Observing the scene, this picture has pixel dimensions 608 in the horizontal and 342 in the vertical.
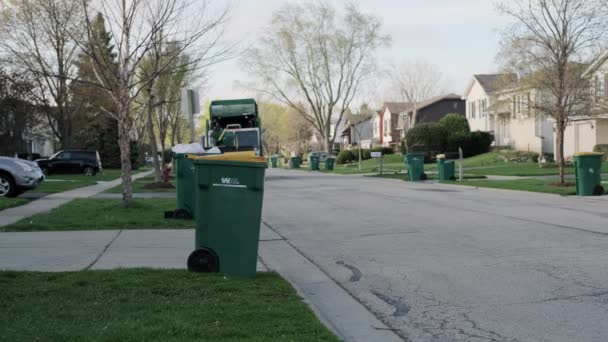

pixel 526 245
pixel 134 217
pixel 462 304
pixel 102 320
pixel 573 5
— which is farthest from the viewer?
pixel 573 5

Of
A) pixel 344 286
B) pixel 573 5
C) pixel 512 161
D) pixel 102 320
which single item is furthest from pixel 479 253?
pixel 512 161

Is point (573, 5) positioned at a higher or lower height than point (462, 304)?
higher

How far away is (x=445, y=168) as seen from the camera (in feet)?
102

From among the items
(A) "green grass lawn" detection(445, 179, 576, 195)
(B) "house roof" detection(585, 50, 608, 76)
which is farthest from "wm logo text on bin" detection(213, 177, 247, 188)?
(B) "house roof" detection(585, 50, 608, 76)

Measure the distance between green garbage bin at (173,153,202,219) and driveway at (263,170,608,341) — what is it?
5.89ft

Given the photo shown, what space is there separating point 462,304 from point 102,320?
3285 millimetres

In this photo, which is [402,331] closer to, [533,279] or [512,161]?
[533,279]

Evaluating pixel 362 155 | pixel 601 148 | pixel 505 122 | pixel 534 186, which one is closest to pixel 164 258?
pixel 534 186

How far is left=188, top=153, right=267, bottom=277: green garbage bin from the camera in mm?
7445

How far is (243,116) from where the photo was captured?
33.2 meters

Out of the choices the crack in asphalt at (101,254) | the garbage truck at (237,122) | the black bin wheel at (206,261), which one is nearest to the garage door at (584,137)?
the garbage truck at (237,122)

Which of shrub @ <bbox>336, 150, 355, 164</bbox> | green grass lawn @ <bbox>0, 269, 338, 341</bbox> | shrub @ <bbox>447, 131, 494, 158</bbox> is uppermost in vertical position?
shrub @ <bbox>447, 131, 494, 158</bbox>

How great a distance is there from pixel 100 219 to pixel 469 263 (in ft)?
27.5

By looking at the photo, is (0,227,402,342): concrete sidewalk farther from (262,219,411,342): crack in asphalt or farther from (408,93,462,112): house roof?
(408,93,462,112): house roof
